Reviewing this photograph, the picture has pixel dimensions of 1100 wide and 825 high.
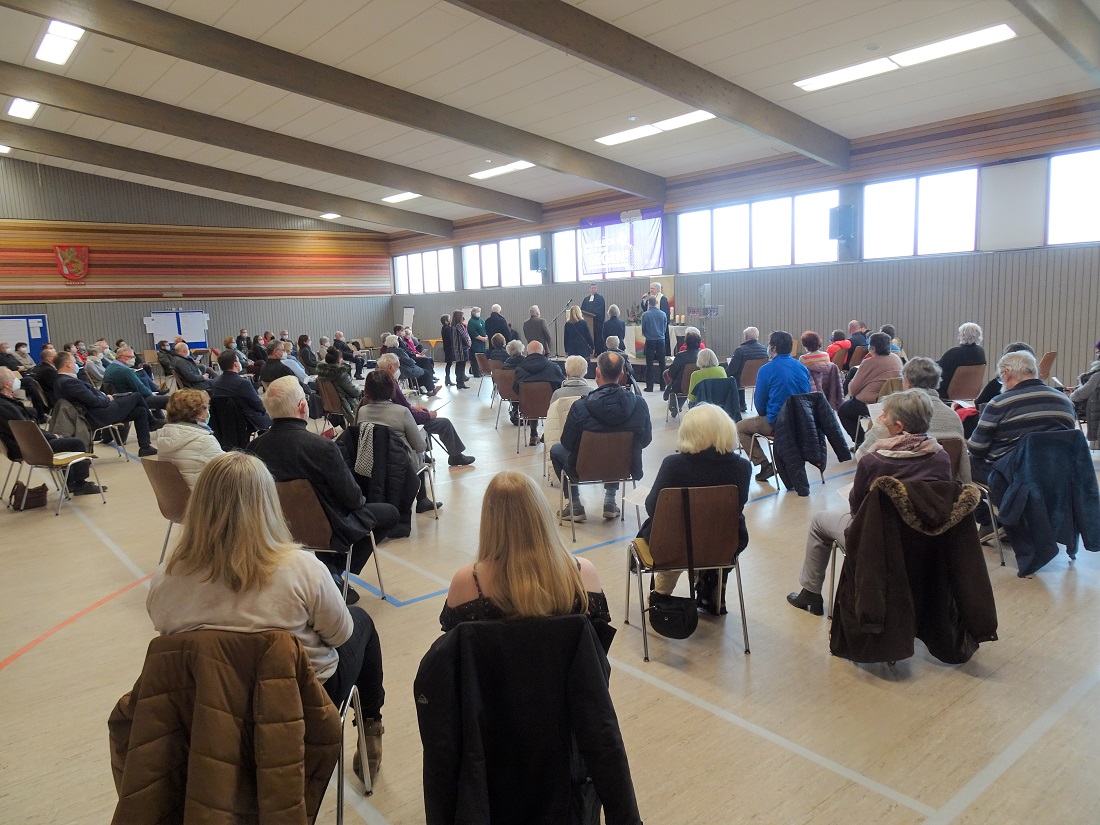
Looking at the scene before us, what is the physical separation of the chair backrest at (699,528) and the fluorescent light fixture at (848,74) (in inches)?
297

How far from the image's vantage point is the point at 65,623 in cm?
361

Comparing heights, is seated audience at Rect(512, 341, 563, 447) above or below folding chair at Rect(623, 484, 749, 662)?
above

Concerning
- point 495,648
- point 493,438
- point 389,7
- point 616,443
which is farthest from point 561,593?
point 389,7

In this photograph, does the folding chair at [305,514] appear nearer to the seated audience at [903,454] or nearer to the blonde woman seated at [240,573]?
the blonde woman seated at [240,573]

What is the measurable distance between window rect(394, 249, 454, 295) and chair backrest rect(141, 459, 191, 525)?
56.2 ft

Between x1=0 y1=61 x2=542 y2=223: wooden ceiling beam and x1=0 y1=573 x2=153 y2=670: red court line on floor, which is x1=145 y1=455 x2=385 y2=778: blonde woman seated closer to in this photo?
x1=0 y1=573 x2=153 y2=670: red court line on floor

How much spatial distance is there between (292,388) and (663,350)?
907 cm

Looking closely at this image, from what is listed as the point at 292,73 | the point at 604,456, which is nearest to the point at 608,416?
the point at 604,456

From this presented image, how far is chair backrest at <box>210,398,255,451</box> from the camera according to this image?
20.9 ft

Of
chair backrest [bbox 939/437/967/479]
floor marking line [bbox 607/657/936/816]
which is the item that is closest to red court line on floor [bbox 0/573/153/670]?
floor marking line [bbox 607/657/936/816]

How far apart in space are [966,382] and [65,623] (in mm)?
7239

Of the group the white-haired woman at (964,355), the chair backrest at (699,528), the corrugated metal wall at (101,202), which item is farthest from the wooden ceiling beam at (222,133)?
the chair backrest at (699,528)

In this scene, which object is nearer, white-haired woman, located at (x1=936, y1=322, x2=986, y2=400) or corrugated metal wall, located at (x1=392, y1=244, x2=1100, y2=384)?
white-haired woman, located at (x1=936, y1=322, x2=986, y2=400)

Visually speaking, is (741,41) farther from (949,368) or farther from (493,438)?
(493,438)
